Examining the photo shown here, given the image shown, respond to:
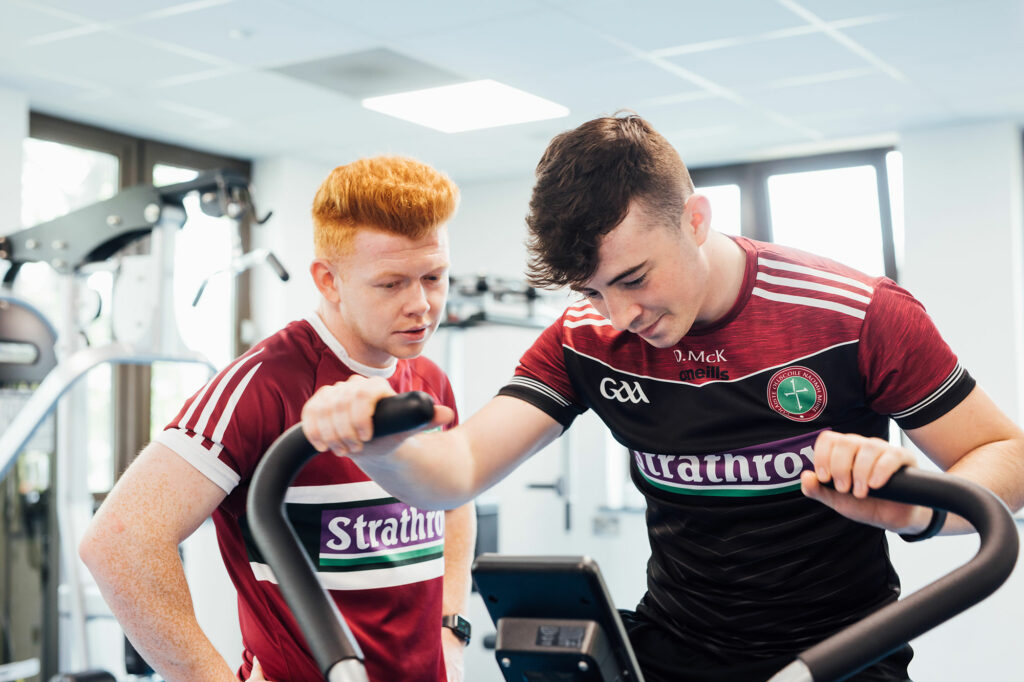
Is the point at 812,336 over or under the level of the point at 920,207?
under

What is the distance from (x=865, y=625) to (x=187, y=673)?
856 millimetres

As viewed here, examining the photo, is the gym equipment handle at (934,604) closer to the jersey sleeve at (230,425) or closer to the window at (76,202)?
the jersey sleeve at (230,425)

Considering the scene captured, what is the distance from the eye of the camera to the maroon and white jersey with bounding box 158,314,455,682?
4.47 ft

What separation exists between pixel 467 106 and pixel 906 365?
415 cm

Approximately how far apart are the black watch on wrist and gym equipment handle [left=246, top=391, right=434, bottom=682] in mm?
806

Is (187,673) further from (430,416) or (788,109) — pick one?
(788,109)

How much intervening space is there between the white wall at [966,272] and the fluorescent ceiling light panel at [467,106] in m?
2.10

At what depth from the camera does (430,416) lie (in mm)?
862

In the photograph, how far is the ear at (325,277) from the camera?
155cm

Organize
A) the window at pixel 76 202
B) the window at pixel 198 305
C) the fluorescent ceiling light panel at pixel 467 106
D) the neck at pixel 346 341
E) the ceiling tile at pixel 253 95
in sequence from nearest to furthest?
the neck at pixel 346 341, the ceiling tile at pixel 253 95, the fluorescent ceiling light panel at pixel 467 106, the window at pixel 76 202, the window at pixel 198 305

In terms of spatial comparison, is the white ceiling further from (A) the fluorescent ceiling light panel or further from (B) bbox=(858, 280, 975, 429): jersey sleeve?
(B) bbox=(858, 280, 975, 429): jersey sleeve

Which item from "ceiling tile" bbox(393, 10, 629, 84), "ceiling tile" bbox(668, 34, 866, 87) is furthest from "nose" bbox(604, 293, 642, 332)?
"ceiling tile" bbox(668, 34, 866, 87)

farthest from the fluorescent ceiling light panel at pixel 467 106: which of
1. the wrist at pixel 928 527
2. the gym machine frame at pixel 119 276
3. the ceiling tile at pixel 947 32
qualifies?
the wrist at pixel 928 527

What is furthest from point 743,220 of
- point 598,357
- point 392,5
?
point 598,357
